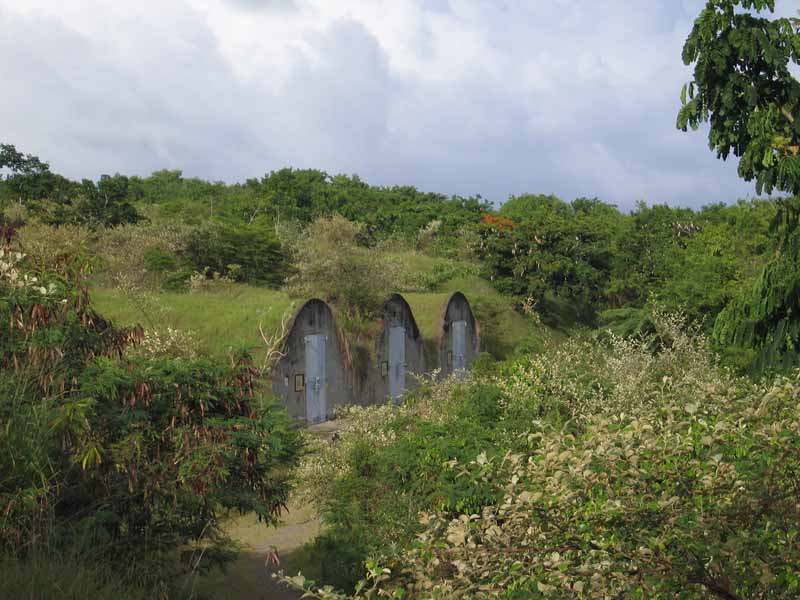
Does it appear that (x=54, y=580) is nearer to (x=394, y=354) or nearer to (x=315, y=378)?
(x=315, y=378)

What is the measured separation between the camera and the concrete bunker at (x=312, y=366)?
22047mm

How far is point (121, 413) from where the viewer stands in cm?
818

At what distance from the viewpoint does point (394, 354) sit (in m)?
27.6

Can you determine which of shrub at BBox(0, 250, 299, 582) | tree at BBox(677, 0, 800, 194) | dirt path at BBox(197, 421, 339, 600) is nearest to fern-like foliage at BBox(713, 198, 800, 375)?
tree at BBox(677, 0, 800, 194)

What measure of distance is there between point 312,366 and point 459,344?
978cm

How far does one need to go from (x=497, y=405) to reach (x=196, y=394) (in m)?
6.24

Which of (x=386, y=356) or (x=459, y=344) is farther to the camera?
(x=459, y=344)

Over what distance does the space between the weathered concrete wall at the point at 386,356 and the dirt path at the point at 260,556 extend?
9.37 m

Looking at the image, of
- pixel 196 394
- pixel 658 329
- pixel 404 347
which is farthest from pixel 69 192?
pixel 196 394

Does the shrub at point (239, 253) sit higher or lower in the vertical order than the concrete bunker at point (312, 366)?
higher

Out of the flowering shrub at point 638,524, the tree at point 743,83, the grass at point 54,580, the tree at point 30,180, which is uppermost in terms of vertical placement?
the tree at point 30,180

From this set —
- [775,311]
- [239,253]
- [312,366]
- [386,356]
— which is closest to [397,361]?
[386,356]

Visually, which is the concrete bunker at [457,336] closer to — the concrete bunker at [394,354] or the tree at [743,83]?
the concrete bunker at [394,354]

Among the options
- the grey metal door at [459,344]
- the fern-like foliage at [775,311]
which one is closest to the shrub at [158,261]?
the grey metal door at [459,344]
